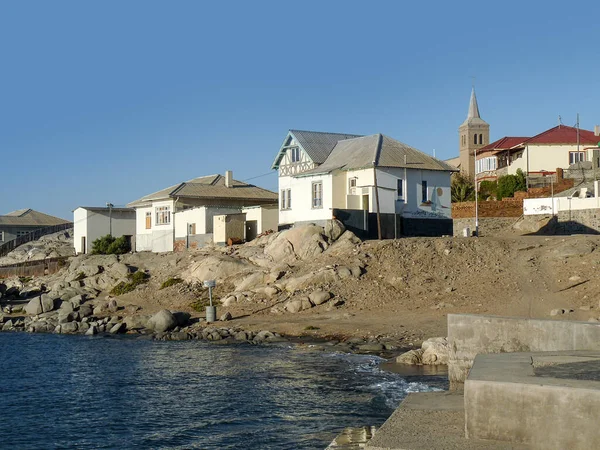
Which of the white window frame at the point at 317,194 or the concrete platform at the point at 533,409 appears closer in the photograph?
the concrete platform at the point at 533,409

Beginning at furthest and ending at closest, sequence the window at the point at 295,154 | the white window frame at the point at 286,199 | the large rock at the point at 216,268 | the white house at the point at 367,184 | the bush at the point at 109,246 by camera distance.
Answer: the bush at the point at 109,246 → the window at the point at 295,154 → the white window frame at the point at 286,199 → the white house at the point at 367,184 → the large rock at the point at 216,268

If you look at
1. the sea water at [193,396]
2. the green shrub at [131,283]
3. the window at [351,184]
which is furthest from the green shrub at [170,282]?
the sea water at [193,396]

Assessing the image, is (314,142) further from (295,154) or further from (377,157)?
(377,157)

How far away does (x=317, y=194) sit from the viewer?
167ft

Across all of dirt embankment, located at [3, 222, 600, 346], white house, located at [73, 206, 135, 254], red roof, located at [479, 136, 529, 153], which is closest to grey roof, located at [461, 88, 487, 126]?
red roof, located at [479, 136, 529, 153]

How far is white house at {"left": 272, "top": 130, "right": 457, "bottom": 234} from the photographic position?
4906 centimetres

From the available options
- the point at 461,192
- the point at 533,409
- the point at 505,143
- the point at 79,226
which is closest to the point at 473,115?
the point at 505,143

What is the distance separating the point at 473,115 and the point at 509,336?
11586cm

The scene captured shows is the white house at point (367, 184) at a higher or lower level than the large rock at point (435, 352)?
higher

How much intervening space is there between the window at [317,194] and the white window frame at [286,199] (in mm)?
2842

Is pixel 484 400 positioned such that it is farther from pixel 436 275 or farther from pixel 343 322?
pixel 436 275

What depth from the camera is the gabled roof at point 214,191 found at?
204 ft

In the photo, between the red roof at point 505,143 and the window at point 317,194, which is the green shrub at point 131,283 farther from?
the red roof at point 505,143

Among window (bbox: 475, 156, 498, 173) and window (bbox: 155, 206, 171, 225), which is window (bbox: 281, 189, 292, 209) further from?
window (bbox: 475, 156, 498, 173)
